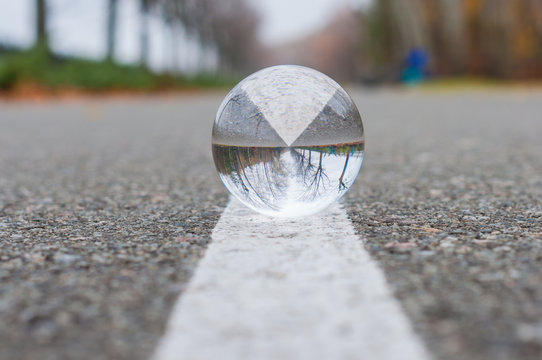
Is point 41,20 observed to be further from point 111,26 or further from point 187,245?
point 187,245

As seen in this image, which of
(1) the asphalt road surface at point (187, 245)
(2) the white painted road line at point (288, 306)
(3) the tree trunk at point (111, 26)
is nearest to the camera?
(2) the white painted road line at point (288, 306)

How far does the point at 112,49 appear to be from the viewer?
83.7 ft

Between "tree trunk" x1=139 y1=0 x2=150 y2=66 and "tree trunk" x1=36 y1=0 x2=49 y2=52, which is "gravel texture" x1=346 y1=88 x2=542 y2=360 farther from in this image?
"tree trunk" x1=139 y1=0 x2=150 y2=66

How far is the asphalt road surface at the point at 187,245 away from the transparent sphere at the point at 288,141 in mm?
261

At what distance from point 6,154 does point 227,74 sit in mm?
A: 64394

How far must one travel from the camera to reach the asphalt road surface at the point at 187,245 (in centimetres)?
150

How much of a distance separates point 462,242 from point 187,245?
1.07 metres

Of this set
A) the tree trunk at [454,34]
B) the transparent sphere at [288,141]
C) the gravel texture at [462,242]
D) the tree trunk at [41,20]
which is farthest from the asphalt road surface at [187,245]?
the tree trunk at [454,34]

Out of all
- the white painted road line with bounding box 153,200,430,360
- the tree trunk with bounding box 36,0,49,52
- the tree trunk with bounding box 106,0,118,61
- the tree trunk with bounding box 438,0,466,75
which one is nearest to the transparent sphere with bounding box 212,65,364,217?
the white painted road line with bounding box 153,200,430,360

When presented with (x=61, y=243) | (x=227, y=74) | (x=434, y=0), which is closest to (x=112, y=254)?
(x=61, y=243)

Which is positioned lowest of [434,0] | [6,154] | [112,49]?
[6,154]

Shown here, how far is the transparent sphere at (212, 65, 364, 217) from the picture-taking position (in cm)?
248

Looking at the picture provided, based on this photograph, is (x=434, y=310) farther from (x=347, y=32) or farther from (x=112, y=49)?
(x=347, y=32)

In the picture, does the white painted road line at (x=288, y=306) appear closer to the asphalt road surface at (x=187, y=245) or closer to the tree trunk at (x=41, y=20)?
the asphalt road surface at (x=187, y=245)
